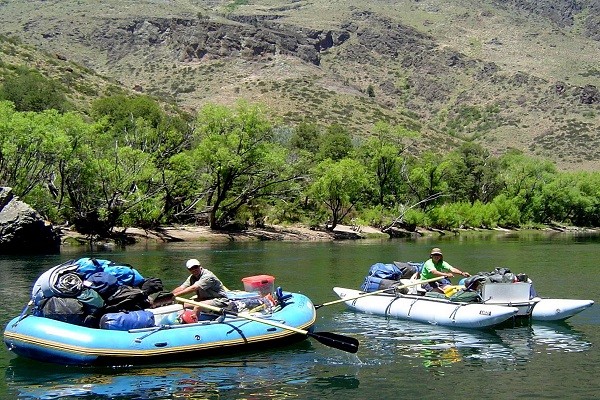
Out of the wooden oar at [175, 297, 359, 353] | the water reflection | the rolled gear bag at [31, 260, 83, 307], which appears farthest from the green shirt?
the rolled gear bag at [31, 260, 83, 307]

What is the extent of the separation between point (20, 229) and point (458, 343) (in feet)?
89.2

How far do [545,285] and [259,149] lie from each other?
1163 inches

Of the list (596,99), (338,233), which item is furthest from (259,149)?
(596,99)

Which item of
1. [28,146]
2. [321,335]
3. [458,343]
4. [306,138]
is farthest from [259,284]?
[306,138]

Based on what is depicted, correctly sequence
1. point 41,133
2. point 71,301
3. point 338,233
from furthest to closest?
point 338,233 → point 41,133 → point 71,301

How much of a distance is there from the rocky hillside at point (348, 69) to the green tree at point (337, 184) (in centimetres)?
3964

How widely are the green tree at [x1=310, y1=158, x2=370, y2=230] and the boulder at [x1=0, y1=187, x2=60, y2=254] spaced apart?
2354cm

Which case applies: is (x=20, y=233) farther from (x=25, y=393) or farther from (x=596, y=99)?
(x=596, y=99)

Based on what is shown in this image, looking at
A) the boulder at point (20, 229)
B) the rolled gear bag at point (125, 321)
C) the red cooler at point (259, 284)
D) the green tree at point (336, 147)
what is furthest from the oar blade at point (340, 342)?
the green tree at point (336, 147)

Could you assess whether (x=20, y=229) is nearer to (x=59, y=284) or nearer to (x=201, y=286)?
(x=201, y=286)

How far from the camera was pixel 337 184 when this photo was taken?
192ft

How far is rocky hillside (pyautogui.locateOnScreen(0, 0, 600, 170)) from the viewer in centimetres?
11788

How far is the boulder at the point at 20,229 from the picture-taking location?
37656 millimetres

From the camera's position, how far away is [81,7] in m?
168
